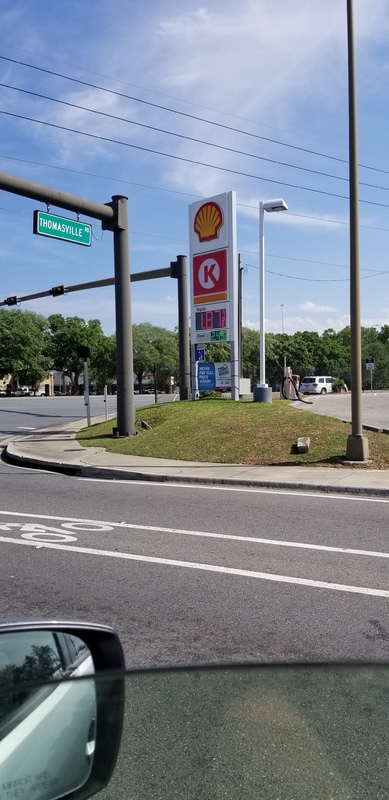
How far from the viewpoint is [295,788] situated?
145 cm

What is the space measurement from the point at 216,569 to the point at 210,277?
55.0 ft

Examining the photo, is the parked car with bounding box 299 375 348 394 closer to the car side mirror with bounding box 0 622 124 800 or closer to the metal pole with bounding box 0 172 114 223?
the metal pole with bounding box 0 172 114 223

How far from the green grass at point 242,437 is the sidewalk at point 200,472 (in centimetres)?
54

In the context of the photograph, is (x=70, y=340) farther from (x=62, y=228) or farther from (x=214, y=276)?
(x=62, y=228)

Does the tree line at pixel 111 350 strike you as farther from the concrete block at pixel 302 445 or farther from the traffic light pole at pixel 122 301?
the concrete block at pixel 302 445

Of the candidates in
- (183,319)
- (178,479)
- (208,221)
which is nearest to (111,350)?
(183,319)

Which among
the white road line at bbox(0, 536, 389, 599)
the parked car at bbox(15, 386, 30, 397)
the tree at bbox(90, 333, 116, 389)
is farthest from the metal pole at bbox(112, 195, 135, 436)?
the parked car at bbox(15, 386, 30, 397)

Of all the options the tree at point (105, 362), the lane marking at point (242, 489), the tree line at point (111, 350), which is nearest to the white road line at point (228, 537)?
the lane marking at point (242, 489)

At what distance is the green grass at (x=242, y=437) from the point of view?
45.2ft

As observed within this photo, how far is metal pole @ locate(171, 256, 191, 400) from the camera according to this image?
76.8ft

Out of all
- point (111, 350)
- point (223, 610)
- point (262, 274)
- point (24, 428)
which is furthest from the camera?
point (111, 350)

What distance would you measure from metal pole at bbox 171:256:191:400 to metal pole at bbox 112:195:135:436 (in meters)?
5.81

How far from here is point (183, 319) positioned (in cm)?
2439

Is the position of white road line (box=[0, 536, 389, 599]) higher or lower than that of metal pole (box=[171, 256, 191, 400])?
lower
